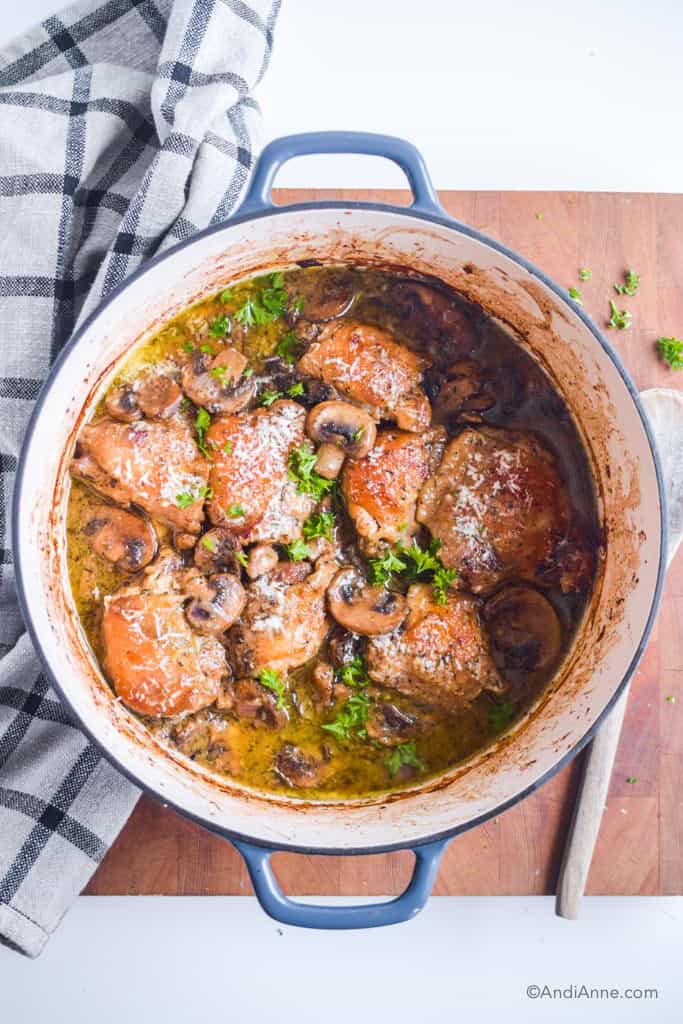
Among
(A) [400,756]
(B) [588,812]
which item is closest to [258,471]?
(A) [400,756]

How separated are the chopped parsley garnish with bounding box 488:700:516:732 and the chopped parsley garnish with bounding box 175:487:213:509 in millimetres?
1113

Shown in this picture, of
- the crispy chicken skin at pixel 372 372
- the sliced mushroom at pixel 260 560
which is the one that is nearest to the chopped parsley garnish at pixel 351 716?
the sliced mushroom at pixel 260 560

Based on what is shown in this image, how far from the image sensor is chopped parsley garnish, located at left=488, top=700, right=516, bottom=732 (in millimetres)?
2754

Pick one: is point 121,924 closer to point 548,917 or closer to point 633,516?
point 548,917

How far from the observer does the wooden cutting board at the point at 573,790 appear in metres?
2.79

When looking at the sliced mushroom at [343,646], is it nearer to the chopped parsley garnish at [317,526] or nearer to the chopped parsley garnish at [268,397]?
the chopped parsley garnish at [317,526]

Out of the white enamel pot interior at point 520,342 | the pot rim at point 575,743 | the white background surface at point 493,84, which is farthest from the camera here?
the white background surface at point 493,84

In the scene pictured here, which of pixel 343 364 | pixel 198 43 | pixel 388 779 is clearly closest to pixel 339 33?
pixel 198 43

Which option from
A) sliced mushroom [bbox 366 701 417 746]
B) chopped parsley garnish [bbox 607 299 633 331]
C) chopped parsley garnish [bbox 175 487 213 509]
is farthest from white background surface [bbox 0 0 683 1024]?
chopped parsley garnish [bbox 175 487 213 509]

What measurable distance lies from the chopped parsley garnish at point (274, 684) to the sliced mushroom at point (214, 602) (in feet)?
0.59

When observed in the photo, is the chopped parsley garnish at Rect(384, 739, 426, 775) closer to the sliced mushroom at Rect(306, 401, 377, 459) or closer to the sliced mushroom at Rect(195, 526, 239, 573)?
the sliced mushroom at Rect(195, 526, 239, 573)

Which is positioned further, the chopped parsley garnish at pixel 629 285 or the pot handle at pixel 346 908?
the chopped parsley garnish at pixel 629 285

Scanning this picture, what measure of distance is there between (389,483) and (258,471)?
1.28 feet

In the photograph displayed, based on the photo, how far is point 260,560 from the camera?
8.53 feet
